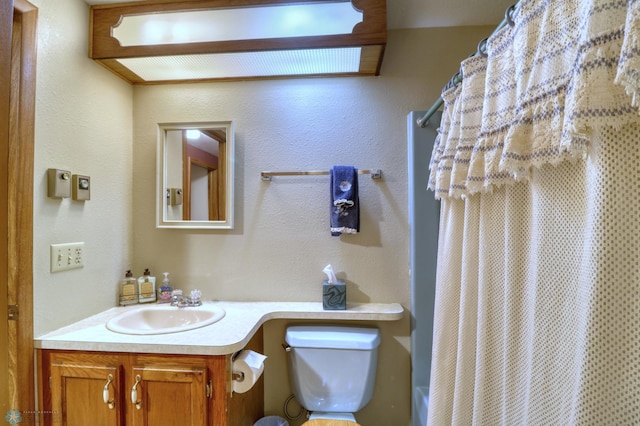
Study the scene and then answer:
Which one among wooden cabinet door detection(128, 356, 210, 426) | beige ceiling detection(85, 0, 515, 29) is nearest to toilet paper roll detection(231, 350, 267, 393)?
wooden cabinet door detection(128, 356, 210, 426)

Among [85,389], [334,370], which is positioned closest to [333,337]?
[334,370]

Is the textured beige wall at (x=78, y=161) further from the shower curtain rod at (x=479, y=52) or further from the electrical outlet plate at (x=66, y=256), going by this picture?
the shower curtain rod at (x=479, y=52)

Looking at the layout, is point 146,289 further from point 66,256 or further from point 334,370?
point 334,370

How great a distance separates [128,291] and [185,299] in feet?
1.05

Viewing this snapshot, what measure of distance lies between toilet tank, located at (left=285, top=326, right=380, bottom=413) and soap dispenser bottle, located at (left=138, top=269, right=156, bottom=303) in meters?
0.83

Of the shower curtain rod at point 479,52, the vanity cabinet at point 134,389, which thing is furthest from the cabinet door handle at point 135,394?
the shower curtain rod at point 479,52

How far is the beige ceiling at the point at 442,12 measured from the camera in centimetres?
136

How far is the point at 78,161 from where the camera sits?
1.26 meters

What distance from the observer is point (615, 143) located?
0.45 m

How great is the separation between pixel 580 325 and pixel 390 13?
1.54m

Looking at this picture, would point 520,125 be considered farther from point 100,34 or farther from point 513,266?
point 100,34

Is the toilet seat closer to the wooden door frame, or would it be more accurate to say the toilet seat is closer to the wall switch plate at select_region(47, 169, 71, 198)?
the wooden door frame

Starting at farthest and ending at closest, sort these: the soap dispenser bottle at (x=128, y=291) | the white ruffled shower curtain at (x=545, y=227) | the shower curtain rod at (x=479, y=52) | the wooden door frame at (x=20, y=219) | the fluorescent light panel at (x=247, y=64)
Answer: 1. the soap dispenser bottle at (x=128, y=291)
2. the fluorescent light panel at (x=247, y=64)
3. the wooden door frame at (x=20, y=219)
4. the shower curtain rod at (x=479, y=52)
5. the white ruffled shower curtain at (x=545, y=227)

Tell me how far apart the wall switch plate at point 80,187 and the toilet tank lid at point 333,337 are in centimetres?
117
